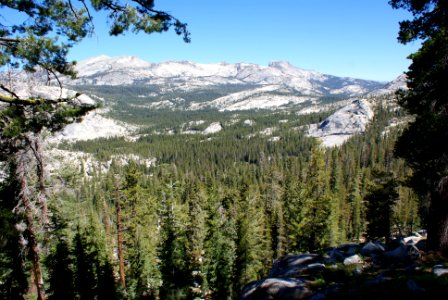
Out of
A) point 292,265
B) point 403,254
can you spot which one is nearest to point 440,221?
point 403,254

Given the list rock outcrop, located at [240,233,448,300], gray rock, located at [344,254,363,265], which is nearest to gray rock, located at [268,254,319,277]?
rock outcrop, located at [240,233,448,300]

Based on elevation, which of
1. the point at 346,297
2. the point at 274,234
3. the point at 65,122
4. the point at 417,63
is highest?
the point at 417,63

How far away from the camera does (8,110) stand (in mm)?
9477

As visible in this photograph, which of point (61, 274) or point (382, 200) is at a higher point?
point (382, 200)

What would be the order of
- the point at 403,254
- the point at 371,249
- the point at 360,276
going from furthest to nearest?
the point at 371,249
the point at 403,254
the point at 360,276

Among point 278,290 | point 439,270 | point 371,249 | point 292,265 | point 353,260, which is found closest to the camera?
point 439,270

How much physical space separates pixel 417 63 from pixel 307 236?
908 inches

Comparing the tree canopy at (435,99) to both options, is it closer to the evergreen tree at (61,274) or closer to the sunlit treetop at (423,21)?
the sunlit treetop at (423,21)

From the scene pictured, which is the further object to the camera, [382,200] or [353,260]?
[382,200]

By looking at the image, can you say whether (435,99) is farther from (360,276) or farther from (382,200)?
(382,200)

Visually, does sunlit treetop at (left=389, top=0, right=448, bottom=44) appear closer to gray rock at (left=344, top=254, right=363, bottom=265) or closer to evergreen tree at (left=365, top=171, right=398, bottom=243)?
gray rock at (left=344, top=254, right=363, bottom=265)

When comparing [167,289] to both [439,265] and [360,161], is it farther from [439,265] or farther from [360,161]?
[360,161]

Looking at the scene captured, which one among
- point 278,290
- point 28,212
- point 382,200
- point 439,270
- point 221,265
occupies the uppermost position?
point 28,212

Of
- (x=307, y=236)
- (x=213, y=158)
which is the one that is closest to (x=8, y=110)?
(x=307, y=236)
